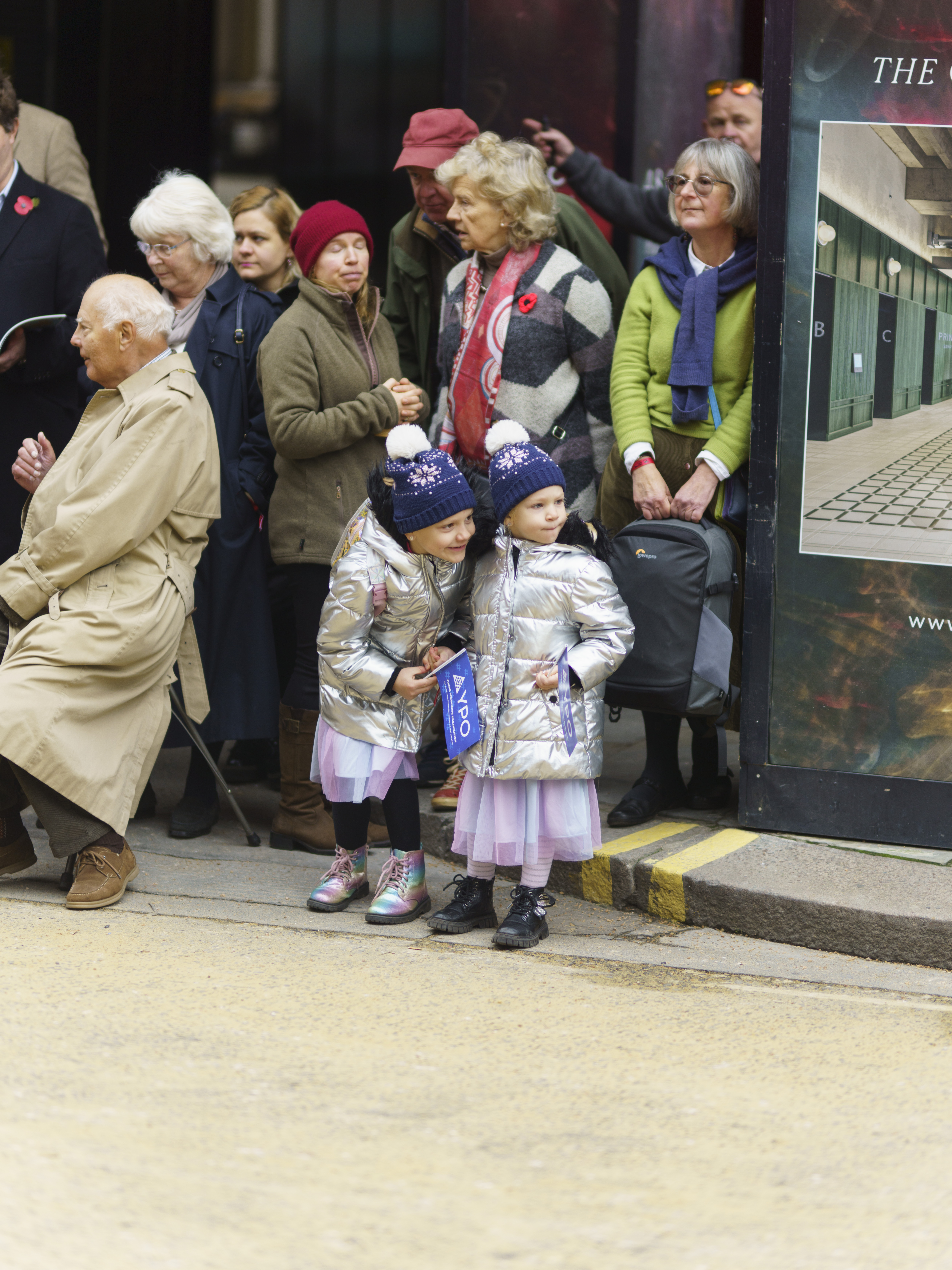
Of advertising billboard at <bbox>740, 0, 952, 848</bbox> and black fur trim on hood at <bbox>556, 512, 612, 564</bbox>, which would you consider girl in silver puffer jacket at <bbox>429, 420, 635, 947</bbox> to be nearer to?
black fur trim on hood at <bbox>556, 512, 612, 564</bbox>

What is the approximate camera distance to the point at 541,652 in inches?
155

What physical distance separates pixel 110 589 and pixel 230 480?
75cm

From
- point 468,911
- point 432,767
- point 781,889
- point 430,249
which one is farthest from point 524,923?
point 430,249

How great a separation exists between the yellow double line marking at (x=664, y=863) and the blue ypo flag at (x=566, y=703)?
58 centimetres

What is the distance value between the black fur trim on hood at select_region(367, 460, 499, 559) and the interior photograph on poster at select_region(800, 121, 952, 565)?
3.13 ft

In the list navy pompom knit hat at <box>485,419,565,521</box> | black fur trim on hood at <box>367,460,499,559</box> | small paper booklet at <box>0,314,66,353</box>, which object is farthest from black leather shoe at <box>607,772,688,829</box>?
small paper booklet at <box>0,314,66,353</box>

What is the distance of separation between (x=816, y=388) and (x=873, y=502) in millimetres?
356

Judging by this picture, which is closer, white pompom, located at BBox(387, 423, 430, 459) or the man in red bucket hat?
white pompom, located at BBox(387, 423, 430, 459)

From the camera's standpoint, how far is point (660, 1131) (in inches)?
115

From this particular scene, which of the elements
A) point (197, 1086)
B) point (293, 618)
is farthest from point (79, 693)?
point (197, 1086)

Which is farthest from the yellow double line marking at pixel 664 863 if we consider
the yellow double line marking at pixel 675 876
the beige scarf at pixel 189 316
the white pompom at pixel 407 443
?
the beige scarf at pixel 189 316

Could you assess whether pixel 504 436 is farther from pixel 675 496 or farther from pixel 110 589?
pixel 110 589

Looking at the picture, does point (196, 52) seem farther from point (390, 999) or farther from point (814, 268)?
point (390, 999)

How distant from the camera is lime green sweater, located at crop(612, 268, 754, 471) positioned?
4.54 m
